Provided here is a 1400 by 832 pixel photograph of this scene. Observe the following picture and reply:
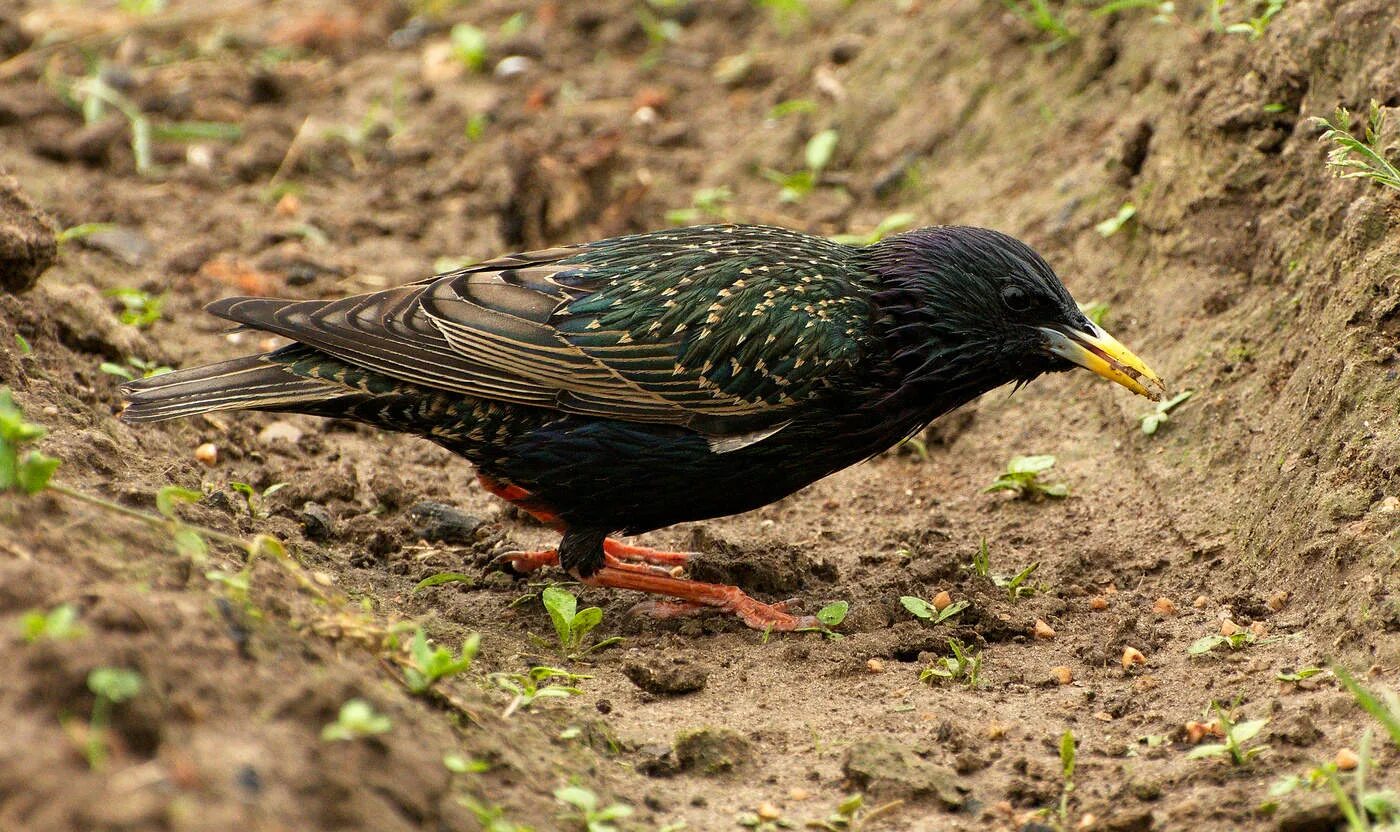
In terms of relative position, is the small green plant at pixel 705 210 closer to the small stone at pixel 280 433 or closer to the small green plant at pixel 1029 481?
the small stone at pixel 280 433

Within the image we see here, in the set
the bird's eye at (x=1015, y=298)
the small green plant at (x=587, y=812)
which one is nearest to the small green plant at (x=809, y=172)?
the bird's eye at (x=1015, y=298)

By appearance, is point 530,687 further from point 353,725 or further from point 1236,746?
point 1236,746

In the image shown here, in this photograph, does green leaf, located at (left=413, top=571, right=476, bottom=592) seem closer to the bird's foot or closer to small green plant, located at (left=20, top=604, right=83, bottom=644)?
the bird's foot

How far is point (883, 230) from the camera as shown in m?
7.17

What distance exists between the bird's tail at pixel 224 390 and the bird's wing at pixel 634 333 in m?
0.15

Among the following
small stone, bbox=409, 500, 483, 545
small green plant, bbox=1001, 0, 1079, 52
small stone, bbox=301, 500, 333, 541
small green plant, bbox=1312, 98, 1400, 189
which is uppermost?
small green plant, bbox=1312, 98, 1400, 189

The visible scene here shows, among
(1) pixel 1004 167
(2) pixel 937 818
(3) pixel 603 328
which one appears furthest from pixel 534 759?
(1) pixel 1004 167

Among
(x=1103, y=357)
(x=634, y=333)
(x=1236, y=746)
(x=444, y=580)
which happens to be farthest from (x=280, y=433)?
(x=1236, y=746)

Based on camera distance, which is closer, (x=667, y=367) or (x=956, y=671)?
(x=956, y=671)

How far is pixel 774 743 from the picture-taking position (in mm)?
4051

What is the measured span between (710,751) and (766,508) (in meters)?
2.26

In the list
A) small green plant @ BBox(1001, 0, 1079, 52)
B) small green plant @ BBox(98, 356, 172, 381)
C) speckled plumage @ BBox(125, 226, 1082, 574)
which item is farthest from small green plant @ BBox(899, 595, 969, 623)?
small green plant @ BBox(1001, 0, 1079, 52)

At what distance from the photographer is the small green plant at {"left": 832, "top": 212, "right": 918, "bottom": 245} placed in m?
7.15

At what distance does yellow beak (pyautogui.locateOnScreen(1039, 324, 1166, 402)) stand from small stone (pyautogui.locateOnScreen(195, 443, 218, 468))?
311 cm
